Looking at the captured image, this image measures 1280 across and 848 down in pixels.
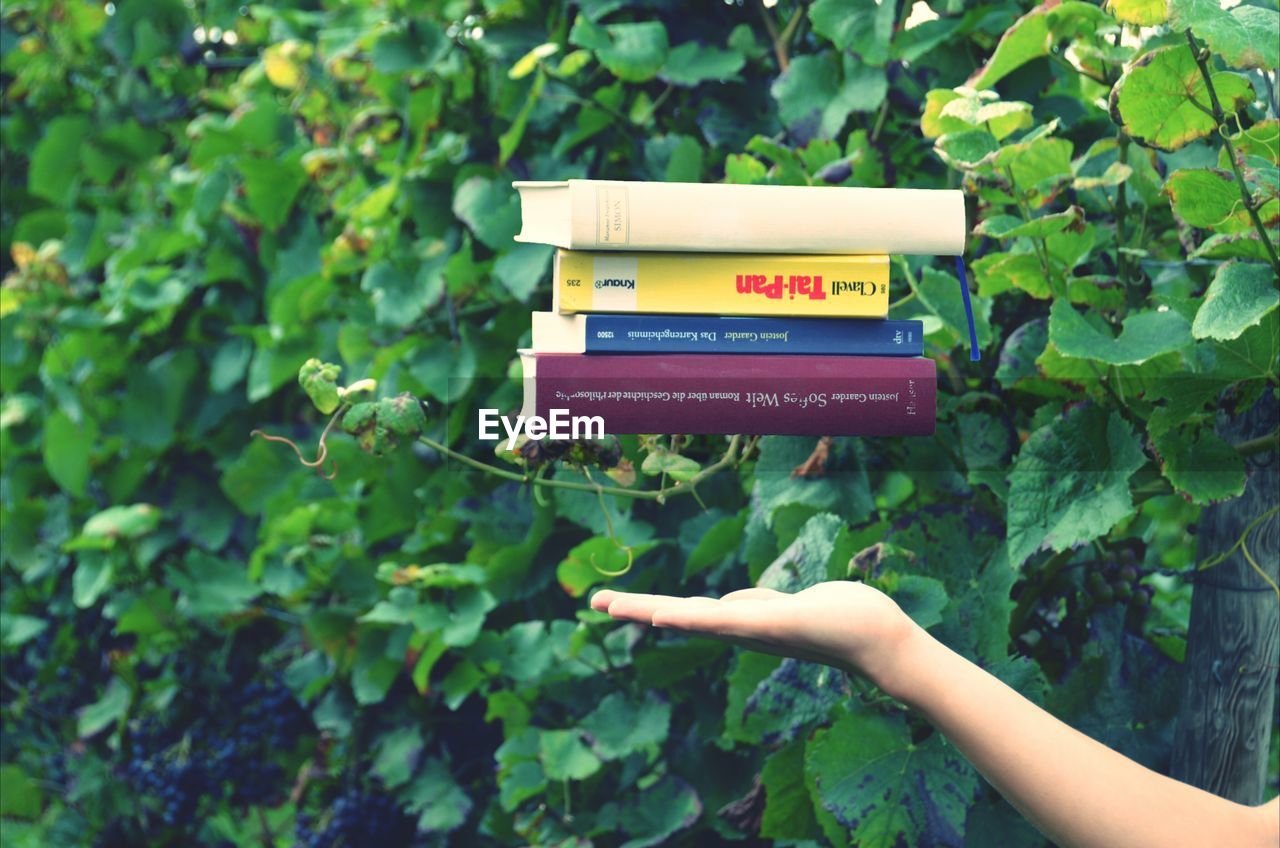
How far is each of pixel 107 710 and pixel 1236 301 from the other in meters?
2.13

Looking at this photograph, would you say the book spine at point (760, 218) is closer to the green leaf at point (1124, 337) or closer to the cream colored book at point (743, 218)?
the cream colored book at point (743, 218)

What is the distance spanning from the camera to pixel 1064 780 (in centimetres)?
82

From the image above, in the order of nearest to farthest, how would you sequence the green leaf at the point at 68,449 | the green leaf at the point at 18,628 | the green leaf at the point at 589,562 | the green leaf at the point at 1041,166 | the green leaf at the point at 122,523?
the green leaf at the point at 1041,166 → the green leaf at the point at 589,562 → the green leaf at the point at 122,523 → the green leaf at the point at 68,449 → the green leaf at the point at 18,628

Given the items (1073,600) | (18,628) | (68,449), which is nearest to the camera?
(1073,600)

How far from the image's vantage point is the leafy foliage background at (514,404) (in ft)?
3.80

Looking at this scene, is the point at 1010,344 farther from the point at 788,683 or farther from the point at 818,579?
the point at 788,683

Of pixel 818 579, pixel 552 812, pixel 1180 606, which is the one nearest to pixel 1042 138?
pixel 818 579

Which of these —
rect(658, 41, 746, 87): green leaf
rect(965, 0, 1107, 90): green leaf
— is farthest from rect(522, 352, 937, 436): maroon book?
rect(658, 41, 746, 87): green leaf

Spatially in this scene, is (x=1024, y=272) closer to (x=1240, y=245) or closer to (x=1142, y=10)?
(x=1240, y=245)

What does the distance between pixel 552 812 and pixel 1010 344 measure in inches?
34.3

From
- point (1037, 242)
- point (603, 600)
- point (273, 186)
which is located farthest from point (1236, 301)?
point (273, 186)

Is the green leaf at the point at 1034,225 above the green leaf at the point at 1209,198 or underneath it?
underneath

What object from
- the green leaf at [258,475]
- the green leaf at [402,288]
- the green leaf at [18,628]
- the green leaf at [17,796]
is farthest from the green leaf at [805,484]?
the green leaf at [17,796]

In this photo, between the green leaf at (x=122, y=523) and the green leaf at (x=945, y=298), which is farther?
the green leaf at (x=122, y=523)
